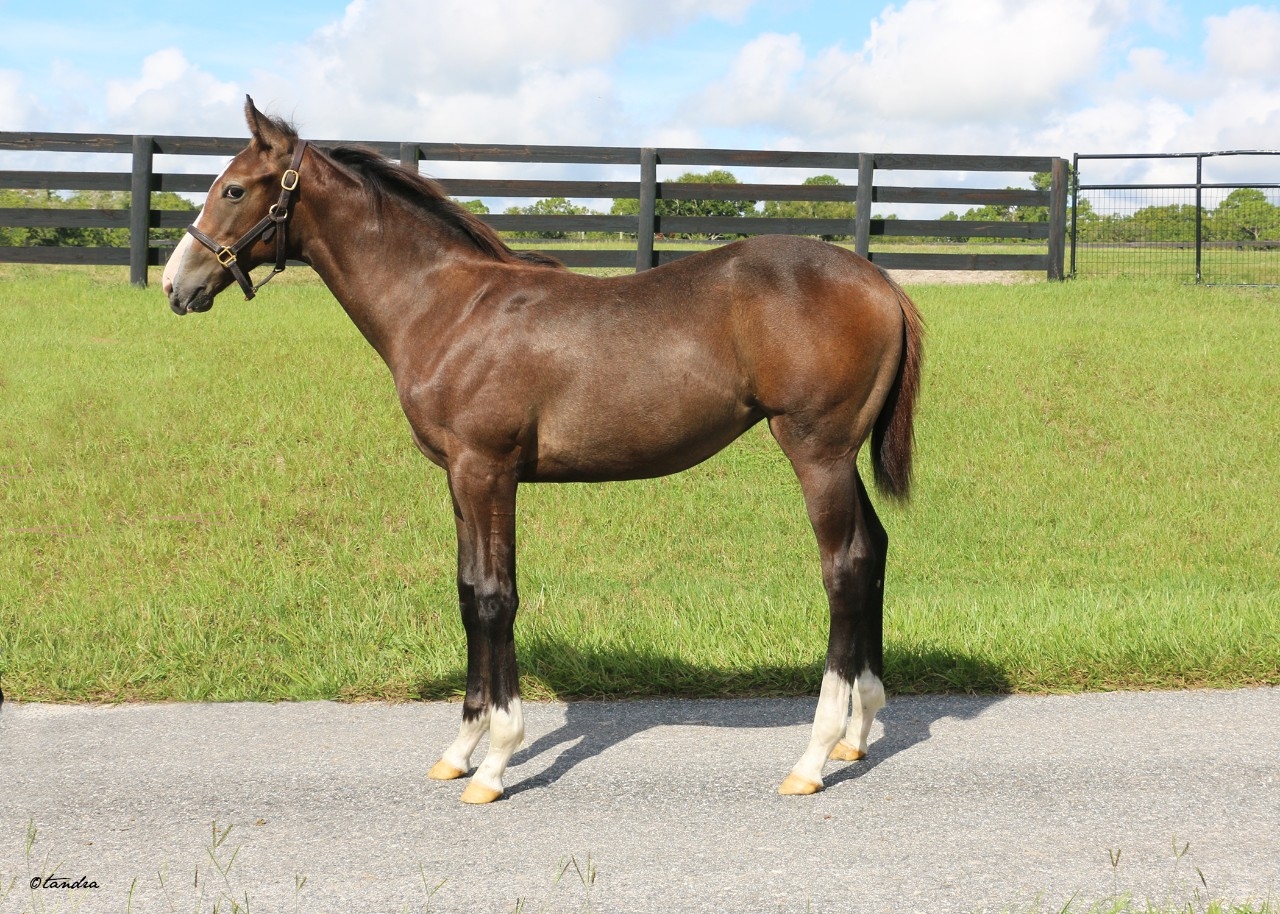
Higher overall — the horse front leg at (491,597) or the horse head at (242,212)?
the horse head at (242,212)

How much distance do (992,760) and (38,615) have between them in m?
5.03

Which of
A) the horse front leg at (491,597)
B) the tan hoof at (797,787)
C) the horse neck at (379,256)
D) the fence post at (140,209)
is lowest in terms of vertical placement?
the tan hoof at (797,787)

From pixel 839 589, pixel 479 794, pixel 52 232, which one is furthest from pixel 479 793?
pixel 52 232

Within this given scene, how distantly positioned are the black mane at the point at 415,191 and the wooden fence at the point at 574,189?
8.74 m

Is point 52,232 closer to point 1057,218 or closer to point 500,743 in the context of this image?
point 1057,218

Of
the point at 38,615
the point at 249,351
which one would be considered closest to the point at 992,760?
the point at 38,615

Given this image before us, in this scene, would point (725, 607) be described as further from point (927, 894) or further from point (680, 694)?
point (927, 894)

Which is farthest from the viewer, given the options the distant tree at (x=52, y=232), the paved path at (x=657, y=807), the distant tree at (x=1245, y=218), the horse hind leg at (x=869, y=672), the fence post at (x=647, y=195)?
the distant tree at (x=52, y=232)

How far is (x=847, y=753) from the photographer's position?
179 inches

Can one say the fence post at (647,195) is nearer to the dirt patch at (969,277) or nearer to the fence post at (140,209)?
the dirt patch at (969,277)

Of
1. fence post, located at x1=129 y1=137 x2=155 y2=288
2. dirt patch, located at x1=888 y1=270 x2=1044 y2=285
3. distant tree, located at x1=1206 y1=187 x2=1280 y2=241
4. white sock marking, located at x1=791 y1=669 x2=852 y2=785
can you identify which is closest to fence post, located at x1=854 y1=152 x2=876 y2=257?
dirt patch, located at x1=888 y1=270 x2=1044 y2=285

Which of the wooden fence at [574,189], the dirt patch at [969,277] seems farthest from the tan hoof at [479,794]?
the dirt patch at [969,277]

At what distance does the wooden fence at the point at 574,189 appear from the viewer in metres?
13.7

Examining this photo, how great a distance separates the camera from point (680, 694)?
5176 millimetres
